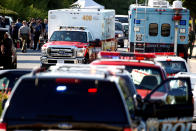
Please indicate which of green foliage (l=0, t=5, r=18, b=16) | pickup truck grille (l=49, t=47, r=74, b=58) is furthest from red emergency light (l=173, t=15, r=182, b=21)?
green foliage (l=0, t=5, r=18, b=16)

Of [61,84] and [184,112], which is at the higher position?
[61,84]

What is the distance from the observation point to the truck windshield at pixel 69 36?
25.0 m

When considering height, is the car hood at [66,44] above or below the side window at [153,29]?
below

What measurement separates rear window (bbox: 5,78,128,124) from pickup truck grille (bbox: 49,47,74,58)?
56.0 feet

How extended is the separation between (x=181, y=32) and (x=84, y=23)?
4.02m

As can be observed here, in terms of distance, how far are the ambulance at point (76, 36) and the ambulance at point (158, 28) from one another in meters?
1.56

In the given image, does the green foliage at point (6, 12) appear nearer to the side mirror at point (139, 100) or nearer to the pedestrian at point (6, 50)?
the pedestrian at point (6, 50)

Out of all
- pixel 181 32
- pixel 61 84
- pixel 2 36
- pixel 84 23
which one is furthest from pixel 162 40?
pixel 61 84

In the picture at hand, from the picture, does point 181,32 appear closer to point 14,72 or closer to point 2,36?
point 2,36

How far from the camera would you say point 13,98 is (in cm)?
703

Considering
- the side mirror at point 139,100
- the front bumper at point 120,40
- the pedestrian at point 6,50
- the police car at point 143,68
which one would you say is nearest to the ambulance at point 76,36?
the pedestrian at point 6,50

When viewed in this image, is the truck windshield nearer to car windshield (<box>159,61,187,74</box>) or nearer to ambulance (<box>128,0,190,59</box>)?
ambulance (<box>128,0,190,59</box>)

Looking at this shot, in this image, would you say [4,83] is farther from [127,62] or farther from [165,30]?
[165,30]

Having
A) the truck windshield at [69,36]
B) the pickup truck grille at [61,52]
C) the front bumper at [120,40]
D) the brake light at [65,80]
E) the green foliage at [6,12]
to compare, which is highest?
the green foliage at [6,12]
